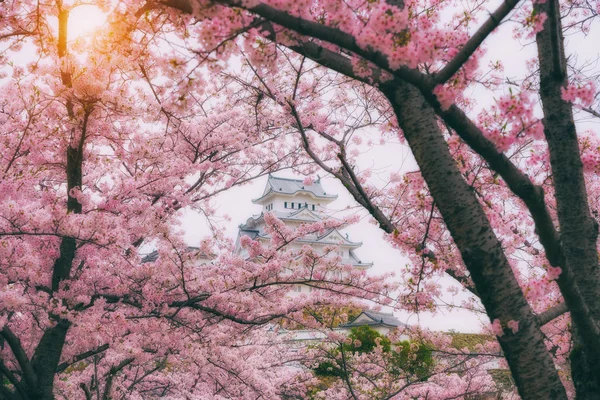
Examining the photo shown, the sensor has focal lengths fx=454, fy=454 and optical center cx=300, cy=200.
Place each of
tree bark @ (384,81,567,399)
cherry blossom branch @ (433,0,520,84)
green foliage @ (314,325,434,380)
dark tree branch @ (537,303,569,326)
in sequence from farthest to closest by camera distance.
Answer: green foliage @ (314,325,434,380) < dark tree branch @ (537,303,569,326) < tree bark @ (384,81,567,399) < cherry blossom branch @ (433,0,520,84)

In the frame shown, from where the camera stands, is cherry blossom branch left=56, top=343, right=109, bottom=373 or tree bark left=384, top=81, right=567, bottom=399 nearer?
tree bark left=384, top=81, right=567, bottom=399

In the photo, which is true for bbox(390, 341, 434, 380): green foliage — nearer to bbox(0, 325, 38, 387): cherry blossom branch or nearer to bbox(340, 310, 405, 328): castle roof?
bbox(340, 310, 405, 328): castle roof

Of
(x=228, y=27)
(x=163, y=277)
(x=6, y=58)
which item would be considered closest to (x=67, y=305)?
(x=163, y=277)

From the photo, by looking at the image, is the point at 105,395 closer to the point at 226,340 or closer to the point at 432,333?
the point at 226,340

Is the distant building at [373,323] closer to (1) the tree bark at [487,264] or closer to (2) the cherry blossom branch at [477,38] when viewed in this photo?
(1) the tree bark at [487,264]

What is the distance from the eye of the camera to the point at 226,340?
7672 millimetres

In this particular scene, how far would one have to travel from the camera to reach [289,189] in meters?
43.8

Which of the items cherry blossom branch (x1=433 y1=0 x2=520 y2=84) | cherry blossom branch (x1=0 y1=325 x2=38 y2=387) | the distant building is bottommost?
cherry blossom branch (x1=0 y1=325 x2=38 y2=387)

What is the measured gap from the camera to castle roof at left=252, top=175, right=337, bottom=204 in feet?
140

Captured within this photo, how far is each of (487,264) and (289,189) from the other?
4162 centimetres

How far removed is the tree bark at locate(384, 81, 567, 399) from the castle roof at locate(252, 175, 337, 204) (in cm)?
3987

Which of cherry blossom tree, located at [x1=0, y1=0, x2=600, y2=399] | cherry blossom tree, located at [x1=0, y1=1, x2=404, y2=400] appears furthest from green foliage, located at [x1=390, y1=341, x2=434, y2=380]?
cherry blossom tree, located at [x1=0, y1=1, x2=404, y2=400]

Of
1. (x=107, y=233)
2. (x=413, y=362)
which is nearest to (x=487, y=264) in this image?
(x=107, y=233)

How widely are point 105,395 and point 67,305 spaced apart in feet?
9.47
